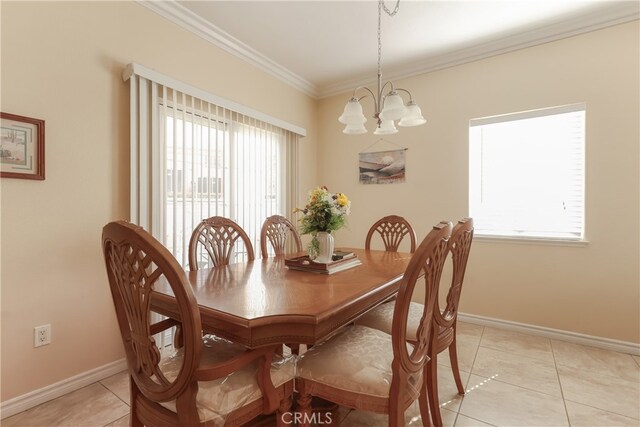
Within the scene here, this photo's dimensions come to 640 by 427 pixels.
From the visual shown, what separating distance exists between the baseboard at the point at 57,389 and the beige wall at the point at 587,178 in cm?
283

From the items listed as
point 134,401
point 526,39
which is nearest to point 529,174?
point 526,39

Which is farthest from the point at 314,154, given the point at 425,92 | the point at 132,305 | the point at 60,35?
the point at 132,305

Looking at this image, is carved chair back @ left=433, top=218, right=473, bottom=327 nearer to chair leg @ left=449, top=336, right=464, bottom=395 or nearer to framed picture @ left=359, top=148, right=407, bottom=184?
chair leg @ left=449, top=336, right=464, bottom=395

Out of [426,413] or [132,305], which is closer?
[132,305]

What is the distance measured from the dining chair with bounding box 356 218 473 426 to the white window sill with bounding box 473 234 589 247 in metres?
1.48

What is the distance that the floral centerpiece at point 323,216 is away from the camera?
1724 mm

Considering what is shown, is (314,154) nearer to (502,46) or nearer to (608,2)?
(502,46)

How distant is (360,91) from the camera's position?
145 inches

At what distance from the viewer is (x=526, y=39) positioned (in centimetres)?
267

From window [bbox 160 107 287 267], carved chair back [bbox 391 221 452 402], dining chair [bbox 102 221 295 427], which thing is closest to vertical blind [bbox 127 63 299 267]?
window [bbox 160 107 287 267]

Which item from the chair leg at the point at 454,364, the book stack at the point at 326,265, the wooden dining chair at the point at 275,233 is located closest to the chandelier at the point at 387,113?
the book stack at the point at 326,265

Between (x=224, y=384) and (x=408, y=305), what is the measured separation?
69cm

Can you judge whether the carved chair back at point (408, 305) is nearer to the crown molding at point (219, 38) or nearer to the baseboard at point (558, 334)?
the baseboard at point (558, 334)

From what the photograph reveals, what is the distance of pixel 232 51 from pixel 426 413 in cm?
315
